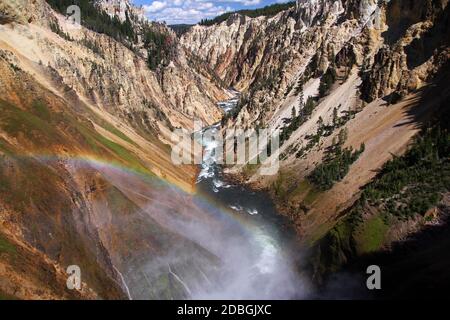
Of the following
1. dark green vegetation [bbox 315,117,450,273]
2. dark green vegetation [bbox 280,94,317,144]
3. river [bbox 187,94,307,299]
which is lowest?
river [bbox 187,94,307,299]

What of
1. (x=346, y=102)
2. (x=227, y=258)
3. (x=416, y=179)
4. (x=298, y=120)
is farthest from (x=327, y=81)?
(x=227, y=258)

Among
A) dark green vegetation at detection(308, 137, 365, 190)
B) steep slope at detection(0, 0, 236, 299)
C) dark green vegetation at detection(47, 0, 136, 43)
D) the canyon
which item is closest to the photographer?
steep slope at detection(0, 0, 236, 299)

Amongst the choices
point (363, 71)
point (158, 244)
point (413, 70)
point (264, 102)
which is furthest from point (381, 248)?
point (264, 102)

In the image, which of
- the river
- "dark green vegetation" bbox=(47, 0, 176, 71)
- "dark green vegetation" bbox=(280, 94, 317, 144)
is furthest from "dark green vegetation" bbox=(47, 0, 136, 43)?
the river

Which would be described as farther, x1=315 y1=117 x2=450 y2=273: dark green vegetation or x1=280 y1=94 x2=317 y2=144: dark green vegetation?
x1=280 y1=94 x2=317 y2=144: dark green vegetation

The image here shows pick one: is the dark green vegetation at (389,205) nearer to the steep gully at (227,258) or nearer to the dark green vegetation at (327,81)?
the steep gully at (227,258)

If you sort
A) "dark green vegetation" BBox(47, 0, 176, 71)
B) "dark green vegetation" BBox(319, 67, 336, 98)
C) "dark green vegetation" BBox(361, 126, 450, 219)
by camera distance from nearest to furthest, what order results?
"dark green vegetation" BBox(361, 126, 450, 219)
"dark green vegetation" BBox(319, 67, 336, 98)
"dark green vegetation" BBox(47, 0, 176, 71)

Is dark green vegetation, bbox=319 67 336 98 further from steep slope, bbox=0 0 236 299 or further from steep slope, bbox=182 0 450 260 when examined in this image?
steep slope, bbox=0 0 236 299

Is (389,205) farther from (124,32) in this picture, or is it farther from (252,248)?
(124,32)

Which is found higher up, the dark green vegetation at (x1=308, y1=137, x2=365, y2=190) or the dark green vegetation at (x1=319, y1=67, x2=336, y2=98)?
the dark green vegetation at (x1=319, y1=67, x2=336, y2=98)
